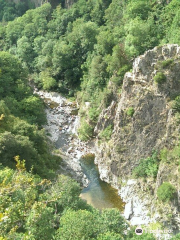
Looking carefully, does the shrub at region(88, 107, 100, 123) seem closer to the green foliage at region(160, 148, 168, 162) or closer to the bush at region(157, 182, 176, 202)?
the green foliage at region(160, 148, 168, 162)

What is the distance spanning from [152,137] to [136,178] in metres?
5.41

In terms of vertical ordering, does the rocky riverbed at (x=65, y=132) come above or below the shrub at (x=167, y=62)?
below

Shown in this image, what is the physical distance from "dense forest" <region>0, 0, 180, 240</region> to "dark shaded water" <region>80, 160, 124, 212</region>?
5025 millimetres

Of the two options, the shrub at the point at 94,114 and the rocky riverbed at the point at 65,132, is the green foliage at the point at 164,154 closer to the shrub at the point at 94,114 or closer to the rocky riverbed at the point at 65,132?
the rocky riverbed at the point at 65,132

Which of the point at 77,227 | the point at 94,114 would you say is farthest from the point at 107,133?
the point at 77,227

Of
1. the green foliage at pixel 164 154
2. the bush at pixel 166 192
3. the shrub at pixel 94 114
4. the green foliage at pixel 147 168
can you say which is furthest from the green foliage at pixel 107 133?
the bush at pixel 166 192

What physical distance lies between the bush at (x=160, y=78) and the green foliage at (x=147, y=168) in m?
8.51

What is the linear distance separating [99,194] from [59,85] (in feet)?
99.1

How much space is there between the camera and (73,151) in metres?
42.6

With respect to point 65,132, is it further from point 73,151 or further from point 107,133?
point 107,133

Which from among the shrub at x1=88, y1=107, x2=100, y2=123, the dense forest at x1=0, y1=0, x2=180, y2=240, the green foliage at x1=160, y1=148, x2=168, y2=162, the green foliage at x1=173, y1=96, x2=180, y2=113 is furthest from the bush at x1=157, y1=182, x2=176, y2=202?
the shrub at x1=88, y1=107, x2=100, y2=123

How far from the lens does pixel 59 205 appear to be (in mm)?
22359

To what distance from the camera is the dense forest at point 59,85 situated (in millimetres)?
16284

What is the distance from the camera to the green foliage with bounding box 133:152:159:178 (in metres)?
32.8
